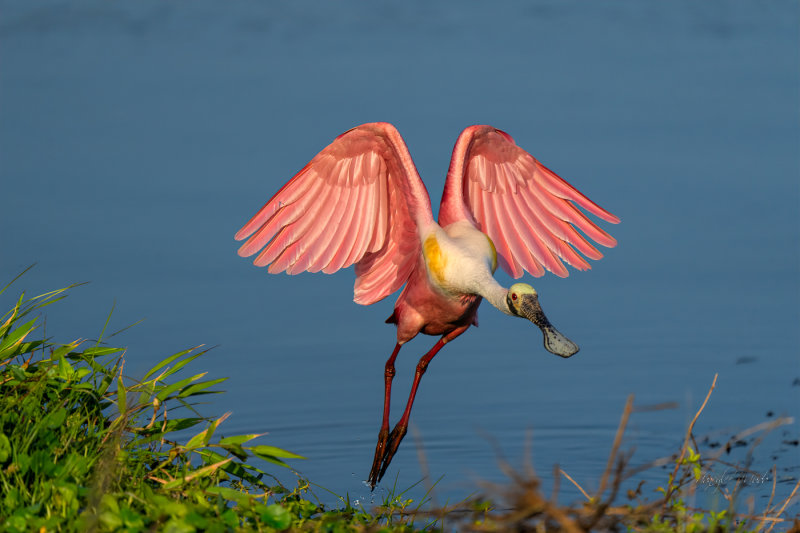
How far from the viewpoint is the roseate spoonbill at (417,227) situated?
20.2ft

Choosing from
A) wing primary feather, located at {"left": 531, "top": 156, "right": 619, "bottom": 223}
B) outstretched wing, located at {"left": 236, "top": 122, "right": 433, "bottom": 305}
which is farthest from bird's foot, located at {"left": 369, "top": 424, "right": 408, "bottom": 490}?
wing primary feather, located at {"left": 531, "top": 156, "right": 619, "bottom": 223}

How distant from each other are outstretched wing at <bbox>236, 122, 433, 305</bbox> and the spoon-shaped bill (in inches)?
37.3

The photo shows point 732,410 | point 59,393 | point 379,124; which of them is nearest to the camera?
point 59,393

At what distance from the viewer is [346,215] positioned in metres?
6.45

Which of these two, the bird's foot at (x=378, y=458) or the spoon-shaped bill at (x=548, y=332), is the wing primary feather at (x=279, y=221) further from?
the spoon-shaped bill at (x=548, y=332)

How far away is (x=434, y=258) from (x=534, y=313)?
0.78m

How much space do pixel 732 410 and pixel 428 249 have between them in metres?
2.72

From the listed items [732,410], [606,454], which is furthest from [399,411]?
[732,410]

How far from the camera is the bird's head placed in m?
5.39

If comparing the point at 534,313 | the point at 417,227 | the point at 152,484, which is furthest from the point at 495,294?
the point at 152,484

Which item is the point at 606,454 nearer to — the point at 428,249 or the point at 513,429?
the point at 513,429

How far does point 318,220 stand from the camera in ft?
21.1

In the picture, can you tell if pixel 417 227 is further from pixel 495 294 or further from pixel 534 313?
pixel 534 313

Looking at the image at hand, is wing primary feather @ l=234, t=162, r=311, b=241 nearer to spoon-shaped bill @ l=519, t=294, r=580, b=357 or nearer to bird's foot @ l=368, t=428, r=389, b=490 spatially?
bird's foot @ l=368, t=428, r=389, b=490
